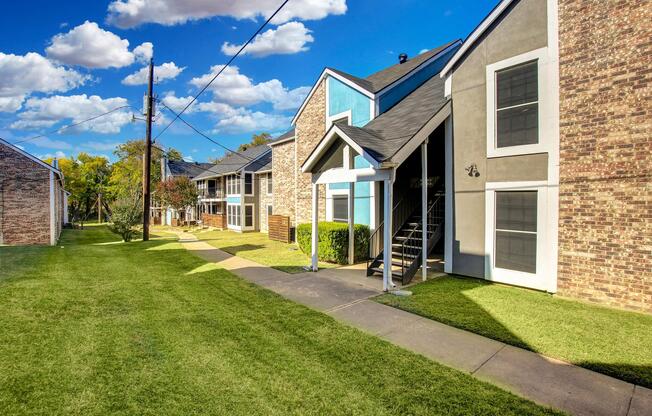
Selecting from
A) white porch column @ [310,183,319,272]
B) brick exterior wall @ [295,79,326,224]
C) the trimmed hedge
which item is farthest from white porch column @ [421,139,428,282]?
brick exterior wall @ [295,79,326,224]

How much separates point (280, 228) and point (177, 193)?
16.6m

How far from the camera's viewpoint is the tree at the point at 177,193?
31344 millimetres

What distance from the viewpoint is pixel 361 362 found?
4324mm

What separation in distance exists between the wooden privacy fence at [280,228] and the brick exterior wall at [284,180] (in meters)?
0.49

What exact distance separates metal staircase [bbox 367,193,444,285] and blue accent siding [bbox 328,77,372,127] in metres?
4.12

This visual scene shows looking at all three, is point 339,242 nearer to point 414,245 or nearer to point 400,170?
point 414,245

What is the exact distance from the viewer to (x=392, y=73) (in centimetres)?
1456

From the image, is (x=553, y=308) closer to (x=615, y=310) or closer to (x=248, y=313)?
(x=615, y=310)

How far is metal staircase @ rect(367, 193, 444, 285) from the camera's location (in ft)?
28.3

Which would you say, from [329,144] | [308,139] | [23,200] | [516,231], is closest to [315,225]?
[329,144]


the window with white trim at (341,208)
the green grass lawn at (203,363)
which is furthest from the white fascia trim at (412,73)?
→ the green grass lawn at (203,363)

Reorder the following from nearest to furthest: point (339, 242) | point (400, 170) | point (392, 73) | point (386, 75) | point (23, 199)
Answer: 1. point (339, 242)
2. point (400, 170)
3. point (392, 73)
4. point (386, 75)
5. point (23, 199)

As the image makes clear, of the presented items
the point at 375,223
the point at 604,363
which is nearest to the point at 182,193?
the point at 375,223

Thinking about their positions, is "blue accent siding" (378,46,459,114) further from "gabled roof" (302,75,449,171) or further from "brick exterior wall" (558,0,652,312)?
"brick exterior wall" (558,0,652,312)
